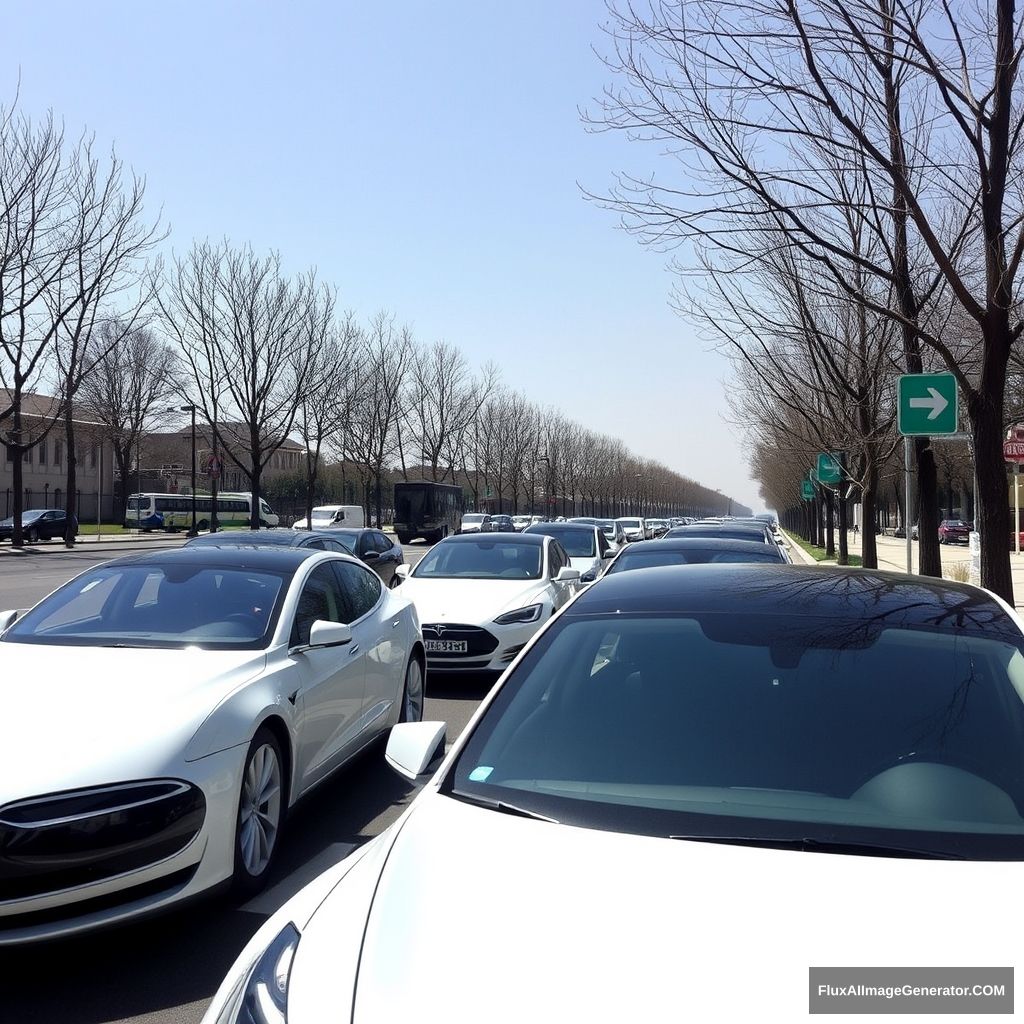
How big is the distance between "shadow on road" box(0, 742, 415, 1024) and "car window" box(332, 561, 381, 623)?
1.93 meters

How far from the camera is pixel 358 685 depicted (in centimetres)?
636

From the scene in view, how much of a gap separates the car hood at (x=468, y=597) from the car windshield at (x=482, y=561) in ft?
0.94

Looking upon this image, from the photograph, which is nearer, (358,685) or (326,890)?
(326,890)

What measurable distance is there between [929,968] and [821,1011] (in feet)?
Result: 0.76

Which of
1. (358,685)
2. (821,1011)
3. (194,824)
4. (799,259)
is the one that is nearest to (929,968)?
(821,1011)

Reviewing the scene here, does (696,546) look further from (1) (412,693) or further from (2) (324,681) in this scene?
(2) (324,681)

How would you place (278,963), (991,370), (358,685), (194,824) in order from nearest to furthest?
(278,963)
(194,824)
(358,685)
(991,370)

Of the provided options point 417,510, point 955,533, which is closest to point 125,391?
point 417,510

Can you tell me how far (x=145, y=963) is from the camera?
4.04 m

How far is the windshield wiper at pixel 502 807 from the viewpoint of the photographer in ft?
8.52

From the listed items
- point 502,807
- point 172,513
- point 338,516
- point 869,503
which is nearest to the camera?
point 502,807

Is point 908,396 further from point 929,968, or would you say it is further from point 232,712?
point 929,968

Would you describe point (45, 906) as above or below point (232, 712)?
below

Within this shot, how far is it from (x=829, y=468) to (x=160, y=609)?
19.5 meters
